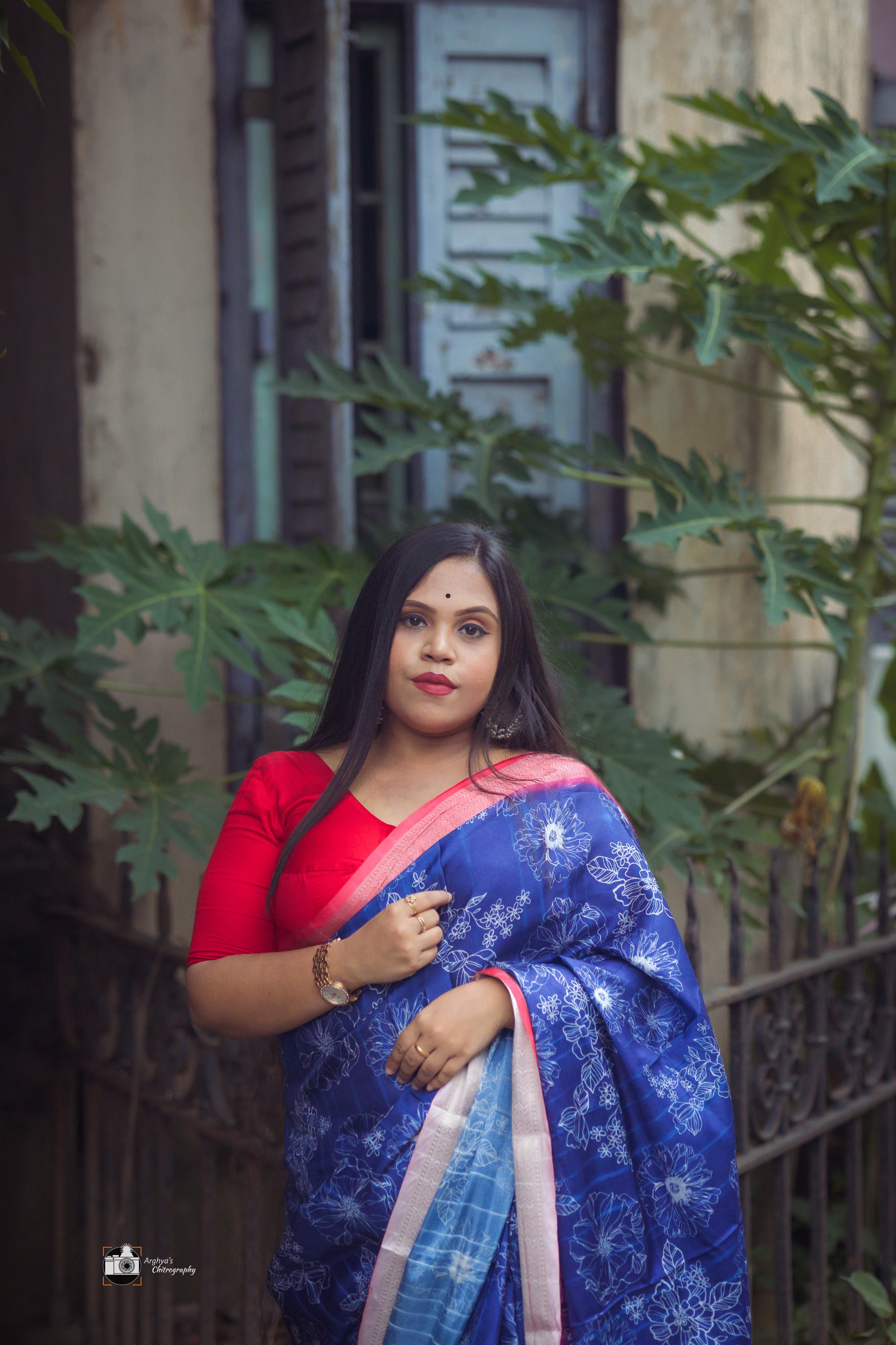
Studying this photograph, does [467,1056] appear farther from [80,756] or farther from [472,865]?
[80,756]

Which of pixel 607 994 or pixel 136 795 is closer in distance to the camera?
pixel 607 994

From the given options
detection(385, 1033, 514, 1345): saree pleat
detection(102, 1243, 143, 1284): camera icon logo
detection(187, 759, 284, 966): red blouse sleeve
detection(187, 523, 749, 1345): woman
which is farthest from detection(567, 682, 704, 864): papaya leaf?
detection(102, 1243, 143, 1284): camera icon logo

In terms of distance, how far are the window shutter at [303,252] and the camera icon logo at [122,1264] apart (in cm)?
Answer: 176

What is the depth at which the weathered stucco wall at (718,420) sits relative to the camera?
11.5ft

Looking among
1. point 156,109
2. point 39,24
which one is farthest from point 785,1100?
point 39,24

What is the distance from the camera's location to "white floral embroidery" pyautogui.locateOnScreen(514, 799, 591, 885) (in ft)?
4.78

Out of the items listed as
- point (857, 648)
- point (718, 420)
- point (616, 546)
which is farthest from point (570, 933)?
point (718, 420)

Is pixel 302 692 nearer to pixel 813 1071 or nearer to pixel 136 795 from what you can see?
pixel 136 795

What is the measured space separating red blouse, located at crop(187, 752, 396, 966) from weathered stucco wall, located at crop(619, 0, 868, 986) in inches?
85.0

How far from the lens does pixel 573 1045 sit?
1.41 metres

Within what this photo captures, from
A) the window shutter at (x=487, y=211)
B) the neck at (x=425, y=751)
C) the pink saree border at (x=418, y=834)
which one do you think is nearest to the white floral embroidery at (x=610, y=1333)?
the pink saree border at (x=418, y=834)

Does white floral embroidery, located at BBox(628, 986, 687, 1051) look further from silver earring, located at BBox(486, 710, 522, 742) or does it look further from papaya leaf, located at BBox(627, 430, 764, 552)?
papaya leaf, located at BBox(627, 430, 764, 552)

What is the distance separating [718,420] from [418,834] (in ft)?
8.35

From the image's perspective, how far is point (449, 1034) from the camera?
1.35 m
